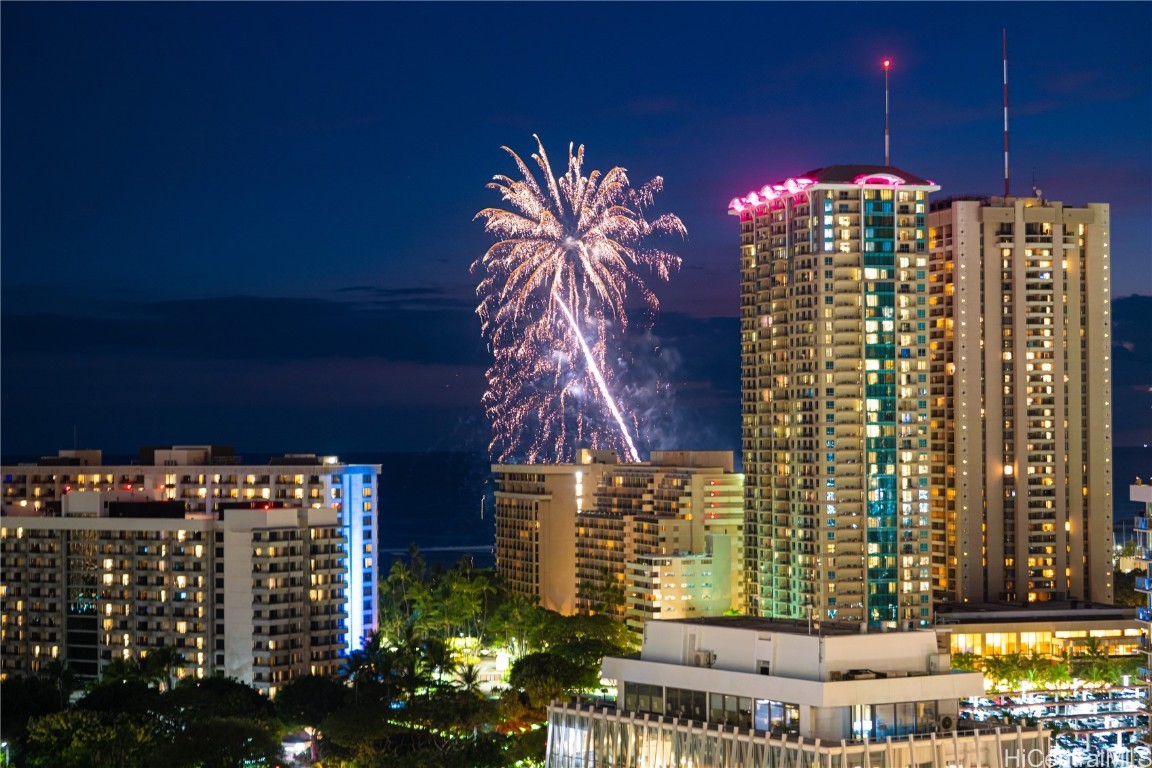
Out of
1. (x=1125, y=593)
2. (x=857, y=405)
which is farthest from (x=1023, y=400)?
(x=857, y=405)

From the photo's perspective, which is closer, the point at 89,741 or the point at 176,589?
the point at 89,741

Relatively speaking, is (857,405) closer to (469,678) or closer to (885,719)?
(469,678)

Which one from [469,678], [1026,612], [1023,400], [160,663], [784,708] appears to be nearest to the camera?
[784,708]

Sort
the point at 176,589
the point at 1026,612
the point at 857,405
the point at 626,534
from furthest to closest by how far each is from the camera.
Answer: the point at 626,534, the point at 1026,612, the point at 857,405, the point at 176,589

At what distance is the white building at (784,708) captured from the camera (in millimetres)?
68688

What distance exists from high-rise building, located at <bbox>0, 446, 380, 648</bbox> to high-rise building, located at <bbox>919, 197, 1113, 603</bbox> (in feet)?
174

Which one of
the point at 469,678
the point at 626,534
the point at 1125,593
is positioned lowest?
the point at 469,678

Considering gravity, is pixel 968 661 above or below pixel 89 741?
below

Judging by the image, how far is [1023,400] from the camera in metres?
177

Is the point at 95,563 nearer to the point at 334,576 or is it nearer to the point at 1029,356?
the point at 334,576

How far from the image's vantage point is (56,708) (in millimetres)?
118438

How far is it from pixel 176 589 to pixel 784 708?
7953 centimetres

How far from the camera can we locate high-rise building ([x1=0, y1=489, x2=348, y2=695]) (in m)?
136

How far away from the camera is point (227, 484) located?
6821 inches
